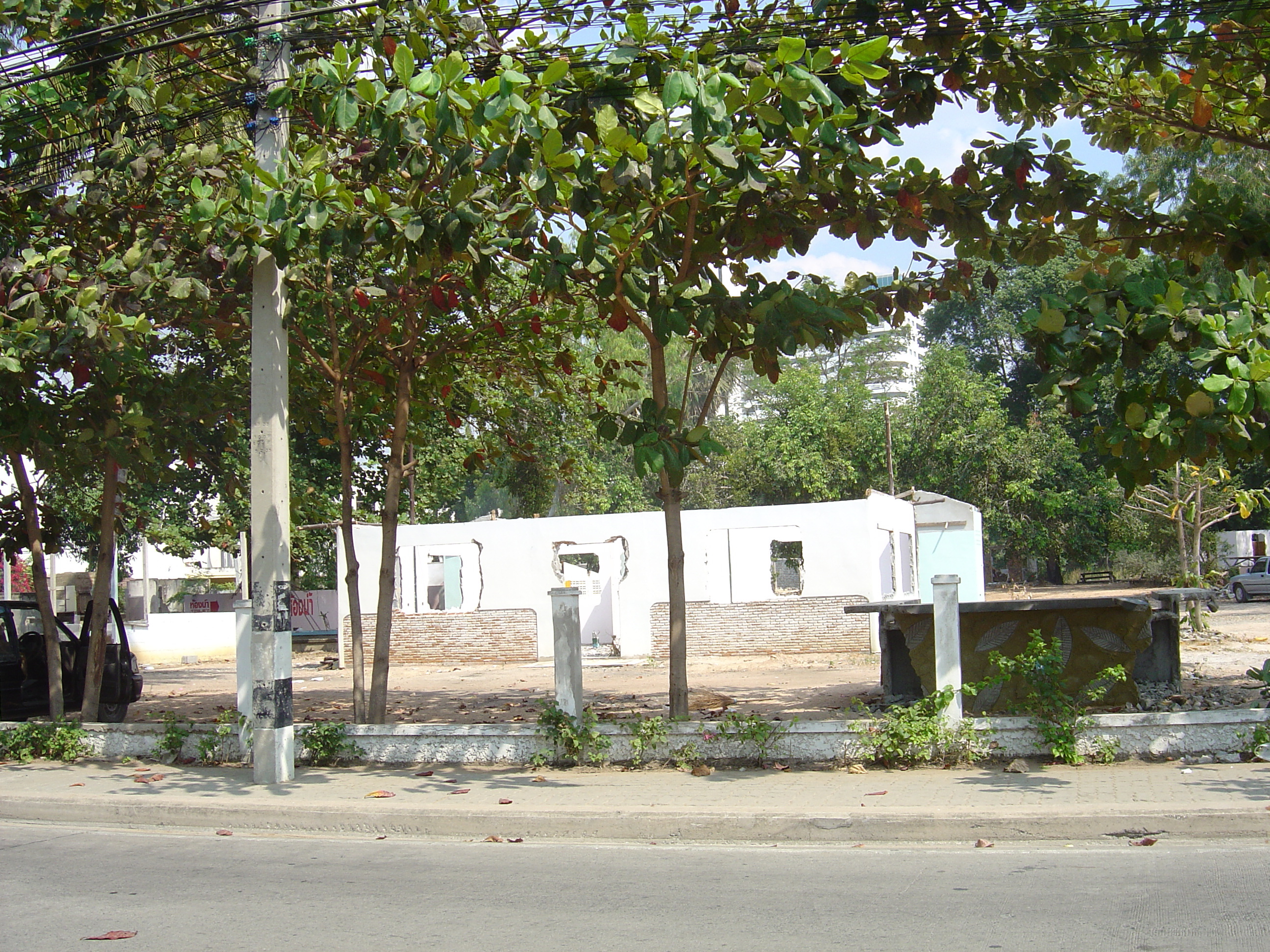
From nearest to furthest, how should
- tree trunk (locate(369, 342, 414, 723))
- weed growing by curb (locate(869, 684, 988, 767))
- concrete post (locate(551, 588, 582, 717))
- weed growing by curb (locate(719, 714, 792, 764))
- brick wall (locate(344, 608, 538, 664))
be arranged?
weed growing by curb (locate(869, 684, 988, 767)) < weed growing by curb (locate(719, 714, 792, 764)) < concrete post (locate(551, 588, 582, 717)) < tree trunk (locate(369, 342, 414, 723)) < brick wall (locate(344, 608, 538, 664))

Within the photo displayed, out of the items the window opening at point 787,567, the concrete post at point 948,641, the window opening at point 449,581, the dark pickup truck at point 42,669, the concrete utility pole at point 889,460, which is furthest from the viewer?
the concrete utility pole at point 889,460

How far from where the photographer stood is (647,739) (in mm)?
9531

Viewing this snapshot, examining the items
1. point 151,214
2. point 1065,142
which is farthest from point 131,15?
point 1065,142

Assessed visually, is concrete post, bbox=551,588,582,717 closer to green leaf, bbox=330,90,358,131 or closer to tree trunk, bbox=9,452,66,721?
green leaf, bbox=330,90,358,131

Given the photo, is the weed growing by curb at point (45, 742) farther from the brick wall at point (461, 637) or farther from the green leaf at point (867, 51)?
the brick wall at point (461, 637)

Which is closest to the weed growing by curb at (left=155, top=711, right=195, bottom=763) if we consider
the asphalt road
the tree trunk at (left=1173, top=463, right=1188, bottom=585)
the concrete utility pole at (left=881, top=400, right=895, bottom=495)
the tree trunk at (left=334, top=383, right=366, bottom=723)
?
the tree trunk at (left=334, top=383, right=366, bottom=723)

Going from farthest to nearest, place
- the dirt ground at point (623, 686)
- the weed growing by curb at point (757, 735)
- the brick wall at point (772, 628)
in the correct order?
the brick wall at point (772, 628) → the dirt ground at point (623, 686) → the weed growing by curb at point (757, 735)

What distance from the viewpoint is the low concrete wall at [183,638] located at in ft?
88.9

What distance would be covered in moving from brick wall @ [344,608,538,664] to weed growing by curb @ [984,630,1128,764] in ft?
48.6

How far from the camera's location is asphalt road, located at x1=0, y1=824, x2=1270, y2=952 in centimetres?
528

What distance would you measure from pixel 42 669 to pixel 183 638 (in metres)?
15.2

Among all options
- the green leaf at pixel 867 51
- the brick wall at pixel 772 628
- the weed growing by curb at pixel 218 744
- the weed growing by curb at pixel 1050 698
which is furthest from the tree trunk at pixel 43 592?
the brick wall at pixel 772 628

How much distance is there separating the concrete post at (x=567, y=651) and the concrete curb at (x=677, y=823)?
1.81 metres

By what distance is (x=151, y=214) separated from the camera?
1057cm
